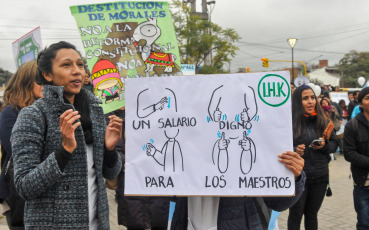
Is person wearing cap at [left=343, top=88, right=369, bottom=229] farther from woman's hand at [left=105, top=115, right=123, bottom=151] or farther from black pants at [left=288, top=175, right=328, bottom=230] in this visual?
woman's hand at [left=105, top=115, right=123, bottom=151]

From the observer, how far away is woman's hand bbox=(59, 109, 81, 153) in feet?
6.07

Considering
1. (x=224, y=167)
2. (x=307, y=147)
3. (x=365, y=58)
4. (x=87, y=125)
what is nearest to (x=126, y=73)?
(x=87, y=125)

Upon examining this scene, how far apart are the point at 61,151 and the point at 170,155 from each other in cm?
57

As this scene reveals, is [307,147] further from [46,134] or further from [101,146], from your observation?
[46,134]

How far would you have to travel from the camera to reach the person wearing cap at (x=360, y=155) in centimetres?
398

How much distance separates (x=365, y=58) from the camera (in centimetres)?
6731

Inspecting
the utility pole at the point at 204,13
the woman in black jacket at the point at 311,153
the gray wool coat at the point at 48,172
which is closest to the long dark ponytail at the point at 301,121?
the woman in black jacket at the point at 311,153

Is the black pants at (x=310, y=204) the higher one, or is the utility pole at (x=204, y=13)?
the utility pole at (x=204, y=13)

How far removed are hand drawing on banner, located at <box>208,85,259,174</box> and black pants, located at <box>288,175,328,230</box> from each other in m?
2.39

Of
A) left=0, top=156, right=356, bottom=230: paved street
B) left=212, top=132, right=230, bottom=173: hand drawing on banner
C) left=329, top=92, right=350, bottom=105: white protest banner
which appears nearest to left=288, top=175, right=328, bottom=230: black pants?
left=0, top=156, right=356, bottom=230: paved street

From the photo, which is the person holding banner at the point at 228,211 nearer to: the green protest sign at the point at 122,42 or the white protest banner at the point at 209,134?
the white protest banner at the point at 209,134

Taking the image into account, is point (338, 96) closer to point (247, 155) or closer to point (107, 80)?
point (107, 80)

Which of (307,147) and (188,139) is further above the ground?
(188,139)

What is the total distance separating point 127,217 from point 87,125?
1814 millimetres
